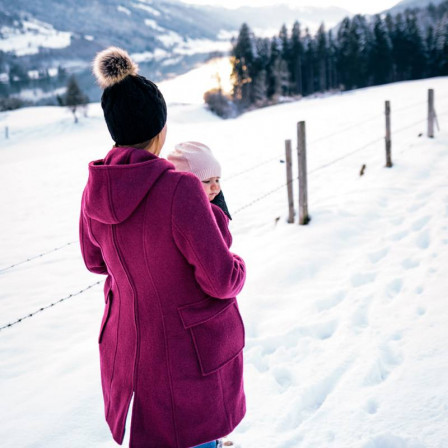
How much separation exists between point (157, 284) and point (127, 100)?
543 mm

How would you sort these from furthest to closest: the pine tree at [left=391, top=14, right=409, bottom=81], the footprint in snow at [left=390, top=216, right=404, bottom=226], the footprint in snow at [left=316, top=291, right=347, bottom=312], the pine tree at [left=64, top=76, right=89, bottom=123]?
the pine tree at [left=391, top=14, right=409, bottom=81] < the pine tree at [left=64, top=76, right=89, bottom=123] < the footprint in snow at [left=390, top=216, right=404, bottom=226] < the footprint in snow at [left=316, top=291, right=347, bottom=312]

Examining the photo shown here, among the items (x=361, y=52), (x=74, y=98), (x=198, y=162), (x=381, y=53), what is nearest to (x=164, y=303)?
(x=198, y=162)

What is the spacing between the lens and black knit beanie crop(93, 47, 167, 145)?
1.10 m

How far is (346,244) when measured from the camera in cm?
463

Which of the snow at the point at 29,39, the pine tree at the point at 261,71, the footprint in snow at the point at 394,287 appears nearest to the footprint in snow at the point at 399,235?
the footprint in snow at the point at 394,287

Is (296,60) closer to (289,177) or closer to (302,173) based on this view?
(289,177)

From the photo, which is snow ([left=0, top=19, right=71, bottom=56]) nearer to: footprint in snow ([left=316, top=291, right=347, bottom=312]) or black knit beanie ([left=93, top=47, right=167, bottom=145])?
footprint in snow ([left=316, top=291, right=347, bottom=312])

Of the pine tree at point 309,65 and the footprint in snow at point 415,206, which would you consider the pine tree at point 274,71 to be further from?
the footprint in snow at point 415,206

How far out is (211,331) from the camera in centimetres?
124

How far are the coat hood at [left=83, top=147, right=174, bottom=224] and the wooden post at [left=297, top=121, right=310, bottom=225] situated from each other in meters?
4.24

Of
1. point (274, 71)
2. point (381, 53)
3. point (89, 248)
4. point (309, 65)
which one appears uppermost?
point (381, 53)

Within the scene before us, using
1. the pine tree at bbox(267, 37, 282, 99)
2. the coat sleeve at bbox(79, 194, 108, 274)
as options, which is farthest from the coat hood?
the pine tree at bbox(267, 37, 282, 99)

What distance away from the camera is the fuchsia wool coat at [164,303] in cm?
106

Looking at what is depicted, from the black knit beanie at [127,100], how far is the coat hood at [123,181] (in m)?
0.07
